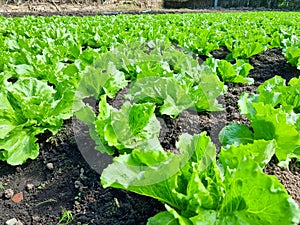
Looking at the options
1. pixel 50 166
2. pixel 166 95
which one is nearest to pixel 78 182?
pixel 50 166

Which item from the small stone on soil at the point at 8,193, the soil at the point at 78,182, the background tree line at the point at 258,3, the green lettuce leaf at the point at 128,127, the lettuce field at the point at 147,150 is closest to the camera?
the lettuce field at the point at 147,150

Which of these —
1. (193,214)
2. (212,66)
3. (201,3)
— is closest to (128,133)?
(193,214)

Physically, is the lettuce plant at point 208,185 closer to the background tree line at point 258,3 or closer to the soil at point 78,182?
the soil at point 78,182

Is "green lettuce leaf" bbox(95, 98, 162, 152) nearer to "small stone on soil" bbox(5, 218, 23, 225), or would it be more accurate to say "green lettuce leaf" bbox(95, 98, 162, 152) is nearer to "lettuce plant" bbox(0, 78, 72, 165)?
"lettuce plant" bbox(0, 78, 72, 165)

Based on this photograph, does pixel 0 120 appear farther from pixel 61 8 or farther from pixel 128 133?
pixel 61 8

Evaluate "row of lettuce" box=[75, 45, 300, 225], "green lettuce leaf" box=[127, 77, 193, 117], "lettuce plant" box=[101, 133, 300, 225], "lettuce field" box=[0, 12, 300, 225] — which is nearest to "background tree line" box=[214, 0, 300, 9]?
"lettuce field" box=[0, 12, 300, 225]

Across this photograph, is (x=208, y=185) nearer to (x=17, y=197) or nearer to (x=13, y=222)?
(x=13, y=222)

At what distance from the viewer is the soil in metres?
2.01

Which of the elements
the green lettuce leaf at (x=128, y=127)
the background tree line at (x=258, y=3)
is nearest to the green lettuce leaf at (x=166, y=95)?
the green lettuce leaf at (x=128, y=127)

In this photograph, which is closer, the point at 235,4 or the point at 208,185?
the point at 208,185

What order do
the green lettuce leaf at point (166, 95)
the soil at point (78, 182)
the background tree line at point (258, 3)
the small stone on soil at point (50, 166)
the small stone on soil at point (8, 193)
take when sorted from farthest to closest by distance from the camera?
the background tree line at point (258, 3), the green lettuce leaf at point (166, 95), the small stone on soil at point (50, 166), the small stone on soil at point (8, 193), the soil at point (78, 182)

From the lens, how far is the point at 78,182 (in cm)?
228

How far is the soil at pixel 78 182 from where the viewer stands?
2.01 meters

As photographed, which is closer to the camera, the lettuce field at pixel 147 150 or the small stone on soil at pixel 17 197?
the lettuce field at pixel 147 150
